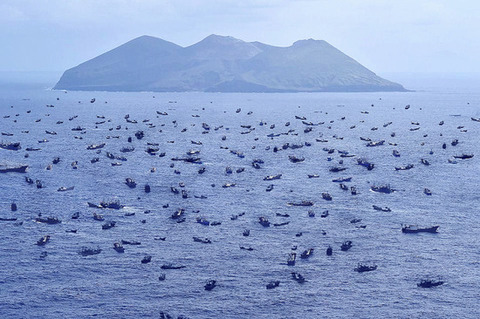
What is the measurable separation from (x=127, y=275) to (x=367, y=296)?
1425 inches

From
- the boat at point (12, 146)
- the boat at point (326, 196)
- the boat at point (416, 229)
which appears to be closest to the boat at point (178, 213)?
the boat at point (326, 196)

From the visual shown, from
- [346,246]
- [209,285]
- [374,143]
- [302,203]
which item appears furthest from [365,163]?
[209,285]

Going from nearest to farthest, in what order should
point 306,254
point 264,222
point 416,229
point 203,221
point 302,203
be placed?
point 306,254
point 416,229
point 264,222
point 203,221
point 302,203

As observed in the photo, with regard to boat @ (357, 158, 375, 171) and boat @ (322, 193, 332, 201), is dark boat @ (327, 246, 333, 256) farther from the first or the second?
boat @ (357, 158, 375, 171)

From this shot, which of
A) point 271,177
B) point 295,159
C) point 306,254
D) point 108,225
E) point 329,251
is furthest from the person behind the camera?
point 295,159

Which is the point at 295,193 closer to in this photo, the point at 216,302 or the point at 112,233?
the point at 112,233

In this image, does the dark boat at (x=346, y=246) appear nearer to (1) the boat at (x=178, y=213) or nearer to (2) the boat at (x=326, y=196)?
(2) the boat at (x=326, y=196)

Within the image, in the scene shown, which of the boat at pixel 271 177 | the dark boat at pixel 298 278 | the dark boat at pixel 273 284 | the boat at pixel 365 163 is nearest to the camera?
the dark boat at pixel 273 284

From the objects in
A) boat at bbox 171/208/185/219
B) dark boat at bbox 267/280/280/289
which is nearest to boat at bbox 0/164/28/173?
boat at bbox 171/208/185/219

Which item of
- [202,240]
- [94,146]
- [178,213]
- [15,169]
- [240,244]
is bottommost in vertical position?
[240,244]

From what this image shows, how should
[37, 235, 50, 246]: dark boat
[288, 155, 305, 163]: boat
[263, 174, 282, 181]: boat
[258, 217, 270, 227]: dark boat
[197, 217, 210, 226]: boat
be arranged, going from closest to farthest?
[37, 235, 50, 246]: dark boat → [258, 217, 270, 227]: dark boat → [197, 217, 210, 226]: boat → [263, 174, 282, 181]: boat → [288, 155, 305, 163]: boat

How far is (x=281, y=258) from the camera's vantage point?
96.1 meters

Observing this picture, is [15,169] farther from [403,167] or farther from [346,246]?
[403,167]

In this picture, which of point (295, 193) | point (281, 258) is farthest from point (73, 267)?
point (295, 193)
